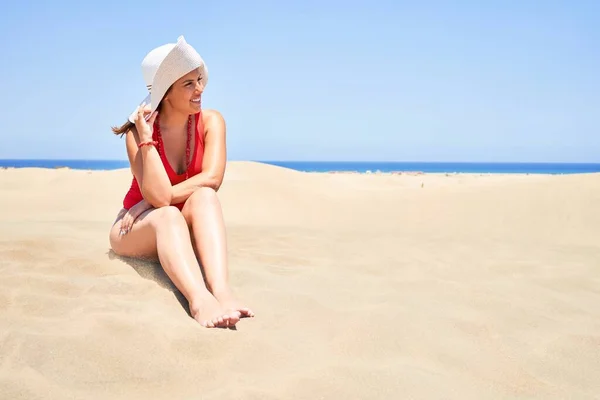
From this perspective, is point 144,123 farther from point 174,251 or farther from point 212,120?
point 174,251

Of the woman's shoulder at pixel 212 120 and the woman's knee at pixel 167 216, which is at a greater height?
the woman's shoulder at pixel 212 120

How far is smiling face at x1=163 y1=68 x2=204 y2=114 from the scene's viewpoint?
2.96 meters

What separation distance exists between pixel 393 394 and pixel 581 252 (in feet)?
10.8

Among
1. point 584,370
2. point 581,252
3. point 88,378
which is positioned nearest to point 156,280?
point 88,378

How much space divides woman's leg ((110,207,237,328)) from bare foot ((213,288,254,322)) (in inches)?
1.4

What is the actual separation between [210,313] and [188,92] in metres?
1.32

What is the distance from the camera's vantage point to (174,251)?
261 centimetres

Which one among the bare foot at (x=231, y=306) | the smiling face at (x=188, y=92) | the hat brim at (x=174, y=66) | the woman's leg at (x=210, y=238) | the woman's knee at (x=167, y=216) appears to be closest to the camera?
the bare foot at (x=231, y=306)

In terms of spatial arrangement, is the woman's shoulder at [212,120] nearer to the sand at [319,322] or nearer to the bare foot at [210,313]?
the sand at [319,322]

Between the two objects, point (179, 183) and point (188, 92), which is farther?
point (179, 183)

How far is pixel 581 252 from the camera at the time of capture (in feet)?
14.2

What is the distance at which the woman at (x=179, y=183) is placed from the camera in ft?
8.44

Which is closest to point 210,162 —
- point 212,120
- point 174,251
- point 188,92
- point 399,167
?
point 212,120

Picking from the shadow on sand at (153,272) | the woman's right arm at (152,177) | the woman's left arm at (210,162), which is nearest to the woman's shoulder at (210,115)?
the woman's left arm at (210,162)
